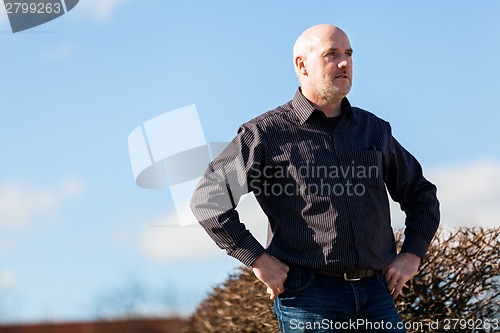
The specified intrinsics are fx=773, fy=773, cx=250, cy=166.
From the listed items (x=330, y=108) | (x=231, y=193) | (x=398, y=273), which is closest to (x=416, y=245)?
(x=398, y=273)

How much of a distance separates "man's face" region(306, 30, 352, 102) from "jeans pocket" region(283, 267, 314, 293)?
2.65 ft

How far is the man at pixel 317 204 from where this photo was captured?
3340 mm

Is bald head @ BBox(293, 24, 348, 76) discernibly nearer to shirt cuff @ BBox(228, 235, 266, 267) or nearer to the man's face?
the man's face

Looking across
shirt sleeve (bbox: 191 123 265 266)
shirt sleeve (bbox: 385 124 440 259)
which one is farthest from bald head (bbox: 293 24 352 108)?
shirt sleeve (bbox: 385 124 440 259)

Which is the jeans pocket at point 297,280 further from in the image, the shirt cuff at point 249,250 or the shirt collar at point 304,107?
the shirt collar at point 304,107

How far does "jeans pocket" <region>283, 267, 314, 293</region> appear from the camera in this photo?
334 centimetres

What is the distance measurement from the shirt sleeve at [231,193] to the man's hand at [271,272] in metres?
0.03

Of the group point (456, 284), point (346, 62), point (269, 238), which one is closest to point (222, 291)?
point (456, 284)

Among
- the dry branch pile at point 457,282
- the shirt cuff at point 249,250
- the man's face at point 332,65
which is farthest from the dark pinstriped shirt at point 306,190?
the dry branch pile at point 457,282

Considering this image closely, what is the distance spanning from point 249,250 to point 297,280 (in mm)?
246

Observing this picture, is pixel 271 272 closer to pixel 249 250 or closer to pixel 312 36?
pixel 249 250

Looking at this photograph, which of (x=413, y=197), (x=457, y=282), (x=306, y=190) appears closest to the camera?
(x=306, y=190)

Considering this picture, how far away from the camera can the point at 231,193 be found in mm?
3480

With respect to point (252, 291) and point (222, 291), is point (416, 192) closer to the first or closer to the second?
point (252, 291)
